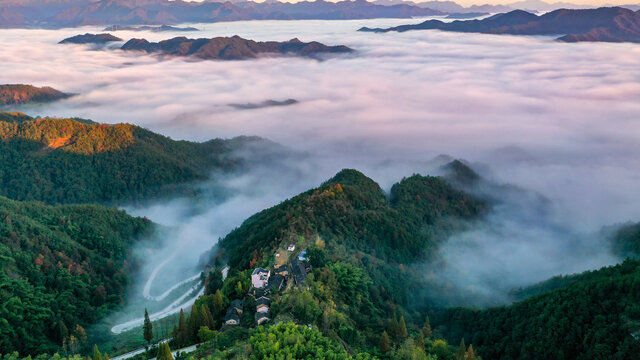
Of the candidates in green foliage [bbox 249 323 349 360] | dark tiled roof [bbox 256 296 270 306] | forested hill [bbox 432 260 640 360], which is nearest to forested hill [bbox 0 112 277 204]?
dark tiled roof [bbox 256 296 270 306]

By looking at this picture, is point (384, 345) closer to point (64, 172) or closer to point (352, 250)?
point (352, 250)

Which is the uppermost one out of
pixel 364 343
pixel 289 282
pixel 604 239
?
pixel 289 282

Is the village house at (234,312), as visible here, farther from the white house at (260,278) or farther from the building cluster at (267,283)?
the white house at (260,278)

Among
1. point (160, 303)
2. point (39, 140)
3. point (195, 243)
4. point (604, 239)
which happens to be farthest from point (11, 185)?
point (604, 239)

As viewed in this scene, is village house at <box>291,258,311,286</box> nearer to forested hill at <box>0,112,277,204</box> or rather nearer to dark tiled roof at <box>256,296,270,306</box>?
dark tiled roof at <box>256,296,270,306</box>

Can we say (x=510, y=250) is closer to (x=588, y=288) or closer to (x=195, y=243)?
(x=588, y=288)

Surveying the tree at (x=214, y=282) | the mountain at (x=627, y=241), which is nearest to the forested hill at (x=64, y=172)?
the tree at (x=214, y=282)
